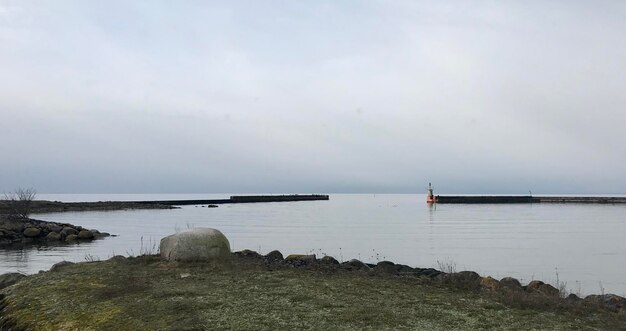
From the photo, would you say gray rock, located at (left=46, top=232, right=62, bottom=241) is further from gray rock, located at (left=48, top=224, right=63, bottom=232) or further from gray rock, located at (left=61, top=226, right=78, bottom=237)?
gray rock, located at (left=48, top=224, right=63, bottom=232)

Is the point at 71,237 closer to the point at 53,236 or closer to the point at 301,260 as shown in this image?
the point at 53,236

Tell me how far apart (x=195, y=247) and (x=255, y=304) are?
4.81m

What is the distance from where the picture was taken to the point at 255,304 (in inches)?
360

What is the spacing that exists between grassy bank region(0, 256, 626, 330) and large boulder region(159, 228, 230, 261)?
0.71 m

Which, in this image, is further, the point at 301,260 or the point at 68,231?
the point at 68,231

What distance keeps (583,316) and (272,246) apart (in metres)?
24.0

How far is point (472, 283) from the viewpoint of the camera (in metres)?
11.7

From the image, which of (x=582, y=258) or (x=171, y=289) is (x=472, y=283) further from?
(x=582, y=258)

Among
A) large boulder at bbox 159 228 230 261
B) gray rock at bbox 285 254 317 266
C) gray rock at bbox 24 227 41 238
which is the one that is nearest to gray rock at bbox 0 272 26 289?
large boulder at bbox 159 228 230 261

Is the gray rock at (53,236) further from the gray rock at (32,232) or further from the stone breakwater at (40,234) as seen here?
the gray rock at (32,232)

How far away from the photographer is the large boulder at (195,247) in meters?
13.5

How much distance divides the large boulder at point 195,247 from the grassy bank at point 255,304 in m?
0.71

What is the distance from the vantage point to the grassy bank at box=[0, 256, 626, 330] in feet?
26.6

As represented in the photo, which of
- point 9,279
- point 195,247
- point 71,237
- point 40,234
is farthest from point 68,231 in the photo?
point 195,247
